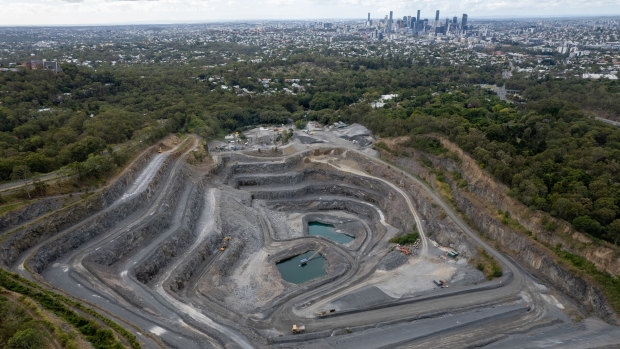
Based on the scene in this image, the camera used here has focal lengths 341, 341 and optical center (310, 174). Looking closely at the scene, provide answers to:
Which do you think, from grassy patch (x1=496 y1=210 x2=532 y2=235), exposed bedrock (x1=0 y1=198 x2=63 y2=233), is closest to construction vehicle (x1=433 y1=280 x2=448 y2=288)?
grassy patch (x1=496 y1=210 x2=532 y2=235)

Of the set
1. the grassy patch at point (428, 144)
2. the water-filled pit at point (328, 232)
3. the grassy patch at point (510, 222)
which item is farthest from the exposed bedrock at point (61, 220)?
the grassy patch at point (510, 222)

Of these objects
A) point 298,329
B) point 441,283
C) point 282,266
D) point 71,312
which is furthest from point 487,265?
point 71,312

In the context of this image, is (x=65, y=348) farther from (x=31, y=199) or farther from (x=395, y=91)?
(x=395, y=91)

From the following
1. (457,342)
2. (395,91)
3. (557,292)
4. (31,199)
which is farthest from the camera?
(395,91)

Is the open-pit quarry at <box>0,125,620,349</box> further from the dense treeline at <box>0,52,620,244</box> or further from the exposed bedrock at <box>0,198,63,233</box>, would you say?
the dense treeline at <box>0,52,620,244</box>

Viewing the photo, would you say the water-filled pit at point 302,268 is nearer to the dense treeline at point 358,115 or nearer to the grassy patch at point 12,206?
the dense treeline at point 358,115

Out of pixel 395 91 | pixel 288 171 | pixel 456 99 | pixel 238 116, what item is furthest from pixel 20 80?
pixel 456 99
